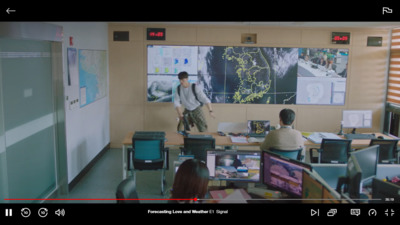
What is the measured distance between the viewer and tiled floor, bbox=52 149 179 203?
4930mm

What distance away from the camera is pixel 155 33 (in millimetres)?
7168

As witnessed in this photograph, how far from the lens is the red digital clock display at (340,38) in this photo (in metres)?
7.18

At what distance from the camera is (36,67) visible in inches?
168

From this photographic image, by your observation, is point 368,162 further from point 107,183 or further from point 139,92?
point 139,92

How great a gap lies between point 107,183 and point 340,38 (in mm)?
5153

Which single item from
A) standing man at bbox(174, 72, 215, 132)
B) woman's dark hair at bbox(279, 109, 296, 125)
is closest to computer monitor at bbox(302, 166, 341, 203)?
woman's dark hair at bbox(279, 109, 296, 125)

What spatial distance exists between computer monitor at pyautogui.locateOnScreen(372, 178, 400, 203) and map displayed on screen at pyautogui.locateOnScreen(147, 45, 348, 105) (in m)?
4.48

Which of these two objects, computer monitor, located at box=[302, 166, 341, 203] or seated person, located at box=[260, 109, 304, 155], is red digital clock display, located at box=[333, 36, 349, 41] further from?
computer monitor, located at box=[302, 166, 341, 203]

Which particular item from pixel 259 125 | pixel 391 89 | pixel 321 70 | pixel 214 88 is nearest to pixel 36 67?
pixel 259 125
